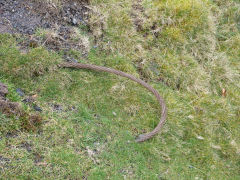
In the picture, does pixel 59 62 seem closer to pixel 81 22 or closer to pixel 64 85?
pixel 64 85

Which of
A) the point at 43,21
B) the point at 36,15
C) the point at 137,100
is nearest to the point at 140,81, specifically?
the point at 137,100

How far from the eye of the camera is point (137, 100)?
14.3 ft

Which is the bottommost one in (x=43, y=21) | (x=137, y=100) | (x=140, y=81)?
(x=137, y=100)

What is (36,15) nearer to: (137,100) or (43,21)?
(43,21)

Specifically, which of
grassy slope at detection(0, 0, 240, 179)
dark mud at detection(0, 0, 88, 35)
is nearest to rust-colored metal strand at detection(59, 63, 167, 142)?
grassy slope at detection(0, 0, 240, 179)

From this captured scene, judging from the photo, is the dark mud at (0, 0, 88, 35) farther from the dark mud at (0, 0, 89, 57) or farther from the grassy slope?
the grassy slope

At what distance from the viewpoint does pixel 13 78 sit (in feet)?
12.6

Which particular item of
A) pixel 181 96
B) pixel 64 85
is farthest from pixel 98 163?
pixel 181 96

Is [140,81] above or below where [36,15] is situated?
below

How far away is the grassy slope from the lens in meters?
3.43

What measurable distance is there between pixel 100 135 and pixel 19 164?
1.00 metres

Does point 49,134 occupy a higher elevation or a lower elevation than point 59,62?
lower

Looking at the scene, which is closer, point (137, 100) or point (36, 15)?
point (137, 100)

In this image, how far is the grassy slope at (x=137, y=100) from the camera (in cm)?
343
